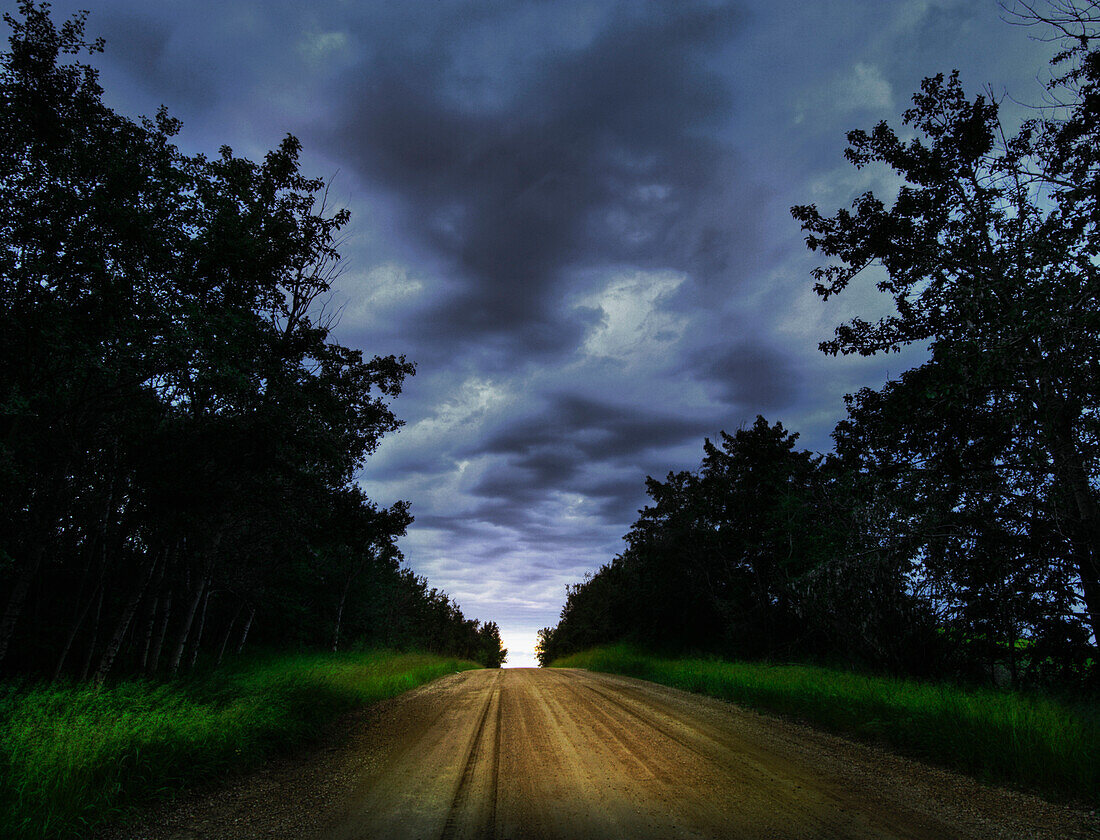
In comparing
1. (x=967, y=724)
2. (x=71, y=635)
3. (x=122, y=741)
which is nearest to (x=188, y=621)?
(x=71, y=635)

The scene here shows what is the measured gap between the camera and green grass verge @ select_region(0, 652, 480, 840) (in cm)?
419

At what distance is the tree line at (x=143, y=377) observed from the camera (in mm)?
6594

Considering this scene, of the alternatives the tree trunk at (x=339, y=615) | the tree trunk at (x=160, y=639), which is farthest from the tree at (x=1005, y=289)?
the tree trunk at (x=339, y=615)

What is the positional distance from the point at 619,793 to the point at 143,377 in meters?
7.41

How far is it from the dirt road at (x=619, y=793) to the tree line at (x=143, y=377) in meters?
4.38

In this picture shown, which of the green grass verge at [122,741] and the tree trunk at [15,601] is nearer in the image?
the green grass verge at [122,741]

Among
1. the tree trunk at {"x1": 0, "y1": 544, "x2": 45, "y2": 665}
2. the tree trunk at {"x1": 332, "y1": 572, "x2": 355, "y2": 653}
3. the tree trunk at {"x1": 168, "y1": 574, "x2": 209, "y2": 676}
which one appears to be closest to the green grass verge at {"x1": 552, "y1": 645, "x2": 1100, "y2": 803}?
the tree trunk at {"x1": 168, "y1": 574, "x2": 209, "y2": 676}

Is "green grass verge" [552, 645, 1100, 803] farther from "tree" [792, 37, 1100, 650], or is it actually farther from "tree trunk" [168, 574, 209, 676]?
"tree trunk" [168, 574, 209, 676]

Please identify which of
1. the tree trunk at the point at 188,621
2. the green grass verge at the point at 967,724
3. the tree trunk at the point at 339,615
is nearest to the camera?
the green grass verge at the point at 967,724

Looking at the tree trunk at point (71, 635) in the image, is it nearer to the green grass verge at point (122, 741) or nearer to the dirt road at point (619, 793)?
the green grass verge at point (122, 741)

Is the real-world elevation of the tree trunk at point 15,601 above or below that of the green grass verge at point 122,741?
above

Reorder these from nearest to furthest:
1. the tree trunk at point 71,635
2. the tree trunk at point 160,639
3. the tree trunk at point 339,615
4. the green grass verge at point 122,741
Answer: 1. the green grass verge at point 122,741
2. the tree trunk at point 71,635
3. the tree trunk at point 160,639
4. the tree trunk at point 339,615

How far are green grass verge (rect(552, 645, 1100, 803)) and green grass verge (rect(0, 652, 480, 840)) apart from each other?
827cm

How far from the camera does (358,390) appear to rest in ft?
39.9
